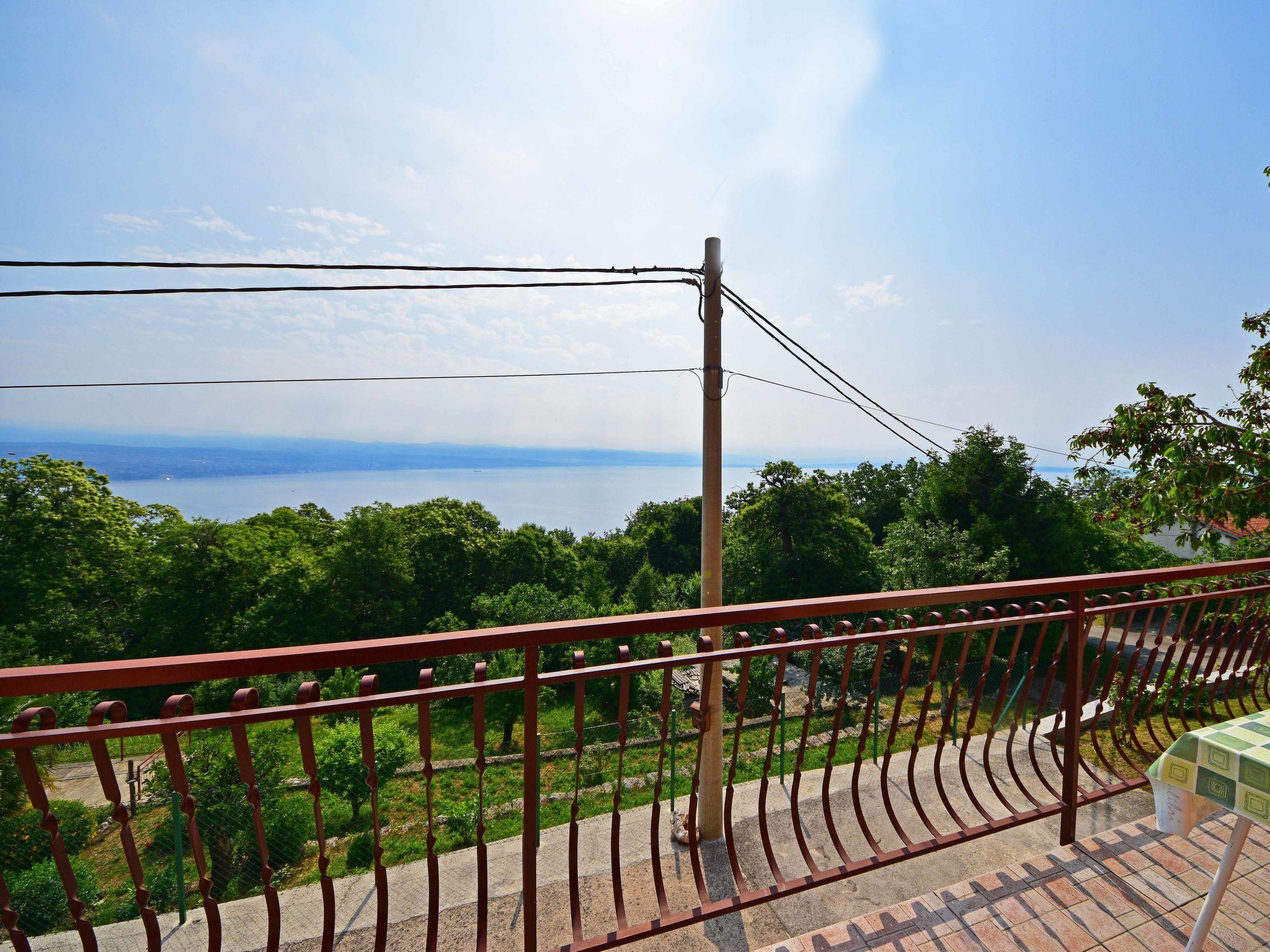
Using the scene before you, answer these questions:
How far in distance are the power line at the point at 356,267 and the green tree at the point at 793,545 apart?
18.5m

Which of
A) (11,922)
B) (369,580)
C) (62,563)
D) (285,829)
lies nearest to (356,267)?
(11,922)

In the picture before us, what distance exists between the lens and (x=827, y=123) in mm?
6820

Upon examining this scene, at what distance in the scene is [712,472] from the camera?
4.52 meters

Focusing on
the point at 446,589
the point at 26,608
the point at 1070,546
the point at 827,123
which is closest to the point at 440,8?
the point at 827,123

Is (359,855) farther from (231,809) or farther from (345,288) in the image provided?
(345,288)

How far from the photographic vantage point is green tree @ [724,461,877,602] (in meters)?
22.3

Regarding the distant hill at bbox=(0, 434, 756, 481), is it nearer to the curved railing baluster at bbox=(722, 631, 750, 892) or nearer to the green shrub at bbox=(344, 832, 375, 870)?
the green shrub at bbox=(344, 832, 375, 870)

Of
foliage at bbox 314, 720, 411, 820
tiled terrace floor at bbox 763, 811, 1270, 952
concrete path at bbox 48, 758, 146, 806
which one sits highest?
tiled terrace floor at bbox 763, 811, 1270, 952

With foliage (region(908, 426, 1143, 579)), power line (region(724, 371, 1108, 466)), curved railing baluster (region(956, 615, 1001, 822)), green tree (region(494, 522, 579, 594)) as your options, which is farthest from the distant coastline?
curved railing baluster (region(956, 615, 1001, 822))

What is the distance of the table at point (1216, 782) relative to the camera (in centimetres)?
116

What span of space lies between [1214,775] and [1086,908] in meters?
0.72

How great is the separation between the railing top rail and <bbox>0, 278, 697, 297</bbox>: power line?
3858mm

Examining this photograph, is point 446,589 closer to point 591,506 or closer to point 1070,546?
point 1070,546

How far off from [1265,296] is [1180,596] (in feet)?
14.1
